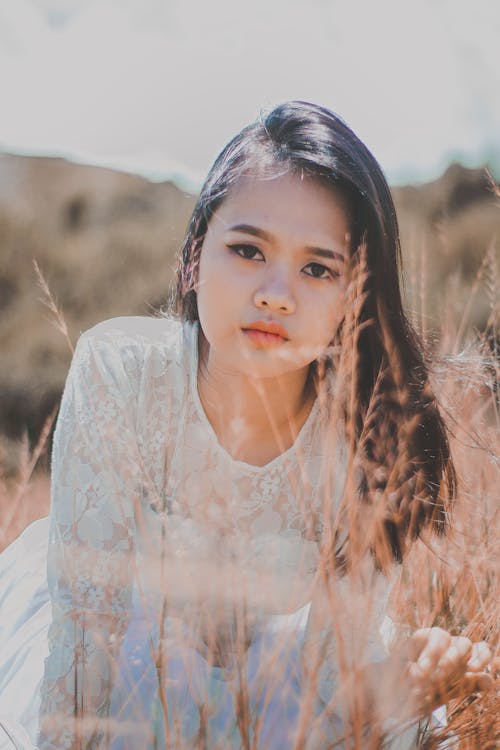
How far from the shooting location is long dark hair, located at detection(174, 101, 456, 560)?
139 cm

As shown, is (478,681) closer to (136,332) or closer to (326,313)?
(326,313)

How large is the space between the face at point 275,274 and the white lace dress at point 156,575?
0.16 meters

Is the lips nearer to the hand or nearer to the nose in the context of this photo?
the nose

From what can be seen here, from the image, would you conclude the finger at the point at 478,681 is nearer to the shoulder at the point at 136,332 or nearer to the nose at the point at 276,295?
the nose at the point at 276,295

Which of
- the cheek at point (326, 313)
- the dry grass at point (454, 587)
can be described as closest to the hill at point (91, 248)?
the dry grass at point (454, 587)

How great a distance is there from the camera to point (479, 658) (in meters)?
1.23

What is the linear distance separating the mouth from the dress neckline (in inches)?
11.7

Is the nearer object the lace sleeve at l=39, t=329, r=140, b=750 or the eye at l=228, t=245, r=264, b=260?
the lace sleeve at l=39, t=329, r=140, b=750

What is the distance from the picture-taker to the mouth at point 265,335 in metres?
1.26

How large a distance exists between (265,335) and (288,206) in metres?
0.24

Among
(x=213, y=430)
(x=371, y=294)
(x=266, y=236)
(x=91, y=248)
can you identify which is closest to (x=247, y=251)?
(x=266, y=236)

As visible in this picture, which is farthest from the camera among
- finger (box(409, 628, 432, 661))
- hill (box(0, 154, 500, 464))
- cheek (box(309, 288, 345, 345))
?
hill (box(0, 154, 500, 464))

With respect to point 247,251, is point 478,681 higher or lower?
lower

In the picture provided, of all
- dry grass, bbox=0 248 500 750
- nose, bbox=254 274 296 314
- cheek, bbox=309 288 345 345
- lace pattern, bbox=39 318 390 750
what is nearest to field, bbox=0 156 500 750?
dry grass, bbox=0 248 500 750
